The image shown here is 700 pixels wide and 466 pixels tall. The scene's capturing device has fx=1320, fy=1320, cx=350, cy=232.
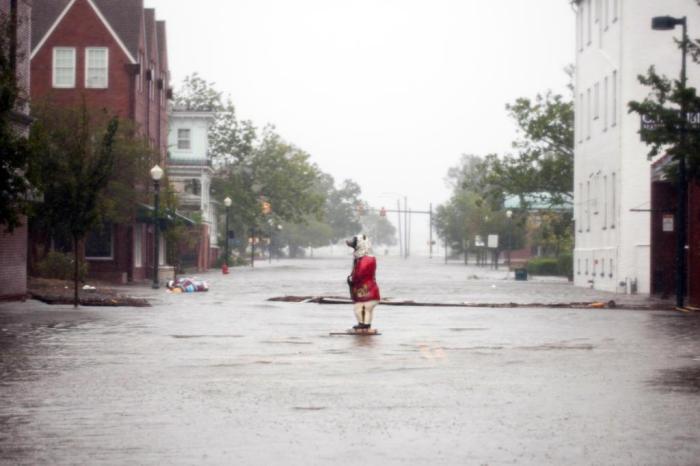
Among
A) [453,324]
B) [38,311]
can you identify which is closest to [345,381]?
[453,324]

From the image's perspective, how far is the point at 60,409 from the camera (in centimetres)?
1173

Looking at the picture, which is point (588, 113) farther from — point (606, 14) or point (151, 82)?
point (151, 82)

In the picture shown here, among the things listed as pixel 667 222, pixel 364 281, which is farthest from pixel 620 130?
pixel 364 281

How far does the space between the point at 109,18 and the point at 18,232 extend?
29777 millimetres

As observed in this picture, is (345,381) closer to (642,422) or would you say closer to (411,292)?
(642,422)

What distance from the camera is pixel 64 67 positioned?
59.4m

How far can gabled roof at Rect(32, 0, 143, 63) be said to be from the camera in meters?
59.3

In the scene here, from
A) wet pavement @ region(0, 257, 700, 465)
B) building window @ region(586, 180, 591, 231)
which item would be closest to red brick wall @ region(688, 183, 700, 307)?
wet pavement @ region(0, 257, 700, 465)

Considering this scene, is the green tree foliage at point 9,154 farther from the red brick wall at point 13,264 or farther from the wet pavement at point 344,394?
the red brick wall at point 13,264

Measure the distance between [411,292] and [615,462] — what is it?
3548 cm

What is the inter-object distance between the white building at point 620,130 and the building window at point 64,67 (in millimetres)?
22871

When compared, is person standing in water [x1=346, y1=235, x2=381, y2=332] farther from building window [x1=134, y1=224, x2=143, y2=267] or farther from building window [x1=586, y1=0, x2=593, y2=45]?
building window [x1=134, y1=224, x2=143, y2=267]

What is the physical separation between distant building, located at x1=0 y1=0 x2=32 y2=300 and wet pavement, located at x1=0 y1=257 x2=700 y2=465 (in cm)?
680

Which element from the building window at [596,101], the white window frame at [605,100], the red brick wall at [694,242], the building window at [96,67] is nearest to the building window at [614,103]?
the white window frame at [605,100]
